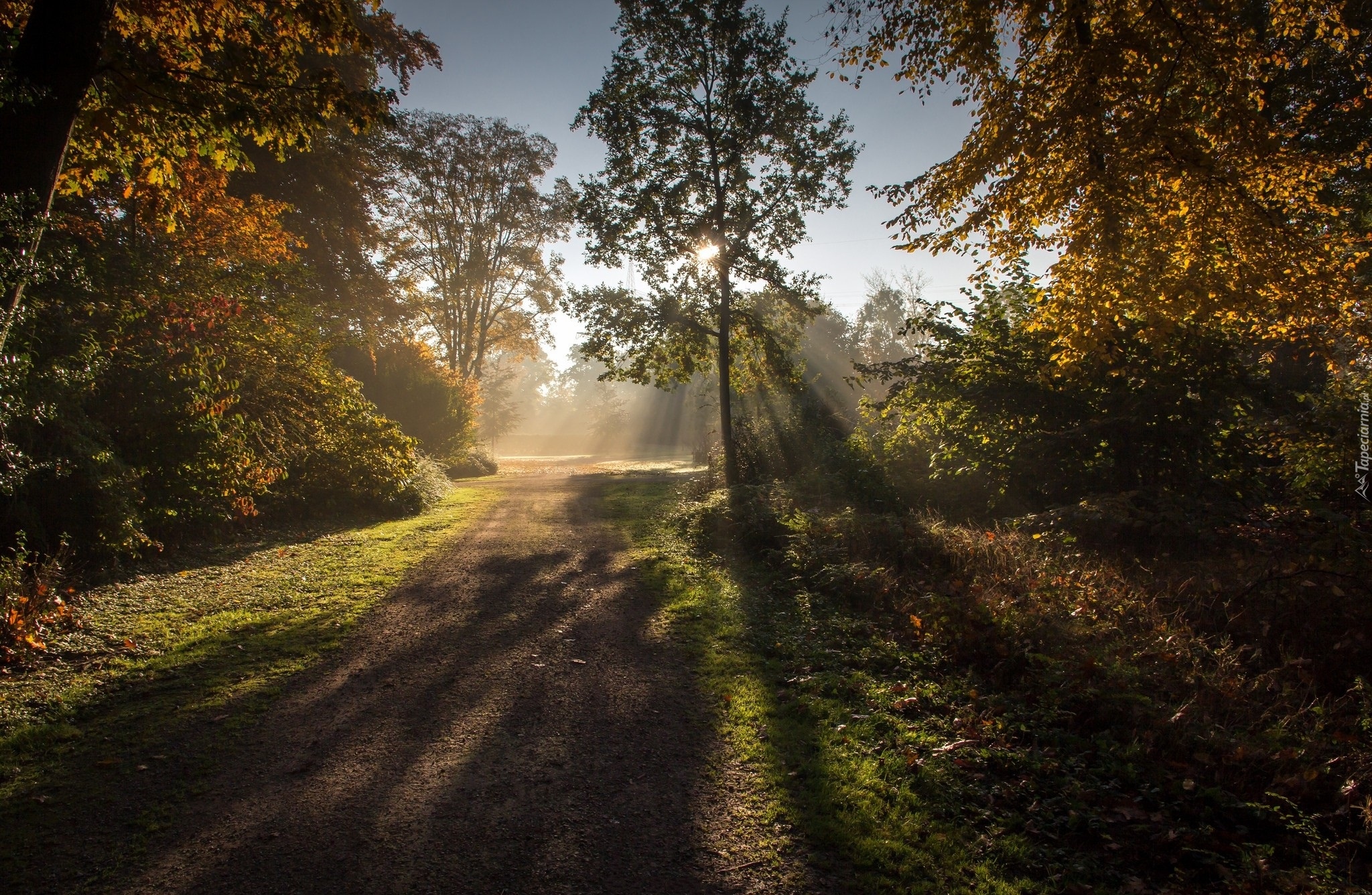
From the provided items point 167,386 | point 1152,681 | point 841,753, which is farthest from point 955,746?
point 167,386

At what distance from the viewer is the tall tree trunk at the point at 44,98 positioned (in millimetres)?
4855

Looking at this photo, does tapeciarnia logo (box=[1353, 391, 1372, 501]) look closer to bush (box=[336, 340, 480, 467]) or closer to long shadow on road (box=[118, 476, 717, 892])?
long shadow on road (box=[118, 476, 717, 892])

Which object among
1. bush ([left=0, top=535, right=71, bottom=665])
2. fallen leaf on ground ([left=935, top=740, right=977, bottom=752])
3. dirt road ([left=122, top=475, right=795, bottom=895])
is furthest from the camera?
bush ([left=0, top=535, right=71, bottom=665])

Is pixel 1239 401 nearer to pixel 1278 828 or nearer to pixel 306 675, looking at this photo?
pixel 1278 828

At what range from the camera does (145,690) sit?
5.09 meters

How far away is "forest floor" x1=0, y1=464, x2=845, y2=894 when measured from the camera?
3.13 meters

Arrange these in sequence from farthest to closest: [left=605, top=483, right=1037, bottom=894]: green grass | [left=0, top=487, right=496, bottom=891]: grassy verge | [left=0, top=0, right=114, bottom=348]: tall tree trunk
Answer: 1. [left=0, top=0, right=114, bottom=348]: tall tree trunk
2. [left=0, top=487, right=496, bottom=891]: grassy verge
3. [left=605, top=483, right=1037, bottom=894]: green grass

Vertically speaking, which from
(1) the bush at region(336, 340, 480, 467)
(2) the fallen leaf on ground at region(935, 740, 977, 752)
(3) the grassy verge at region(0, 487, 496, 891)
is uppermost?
(1) the bush at region(336, 340, 480, 467)

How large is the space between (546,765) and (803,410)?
58.5 ft

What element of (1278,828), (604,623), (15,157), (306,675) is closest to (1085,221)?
(1278,828)

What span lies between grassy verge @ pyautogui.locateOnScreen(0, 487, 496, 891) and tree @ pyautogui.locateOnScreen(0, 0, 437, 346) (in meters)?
2.99

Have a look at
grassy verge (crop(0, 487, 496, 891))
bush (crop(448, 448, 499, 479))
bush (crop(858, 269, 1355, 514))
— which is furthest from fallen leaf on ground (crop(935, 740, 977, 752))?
bush (crop(448, 448, 499, 479))

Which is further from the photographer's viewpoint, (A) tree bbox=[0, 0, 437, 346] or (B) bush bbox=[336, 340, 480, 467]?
(B) bush bbox=[336, 340, 480, 467]

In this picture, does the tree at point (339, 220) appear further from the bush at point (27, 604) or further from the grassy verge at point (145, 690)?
the bush at point (27, 604)
